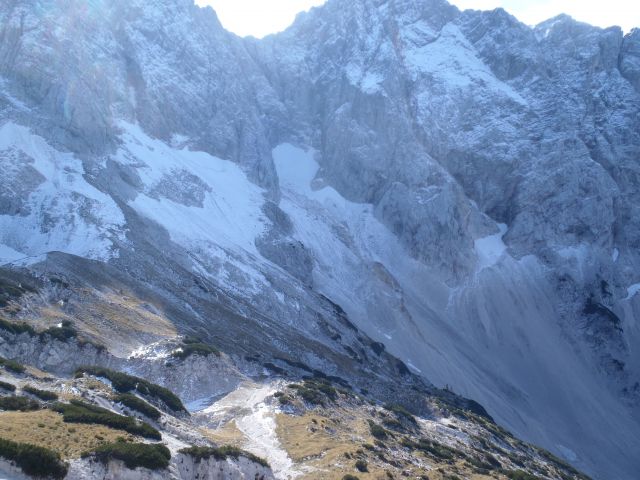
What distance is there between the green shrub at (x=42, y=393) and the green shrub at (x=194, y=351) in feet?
78.2

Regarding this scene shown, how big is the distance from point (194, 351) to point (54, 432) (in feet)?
105

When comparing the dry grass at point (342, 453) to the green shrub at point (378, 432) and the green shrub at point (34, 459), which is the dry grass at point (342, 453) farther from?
the green shrub at point (34, 459)

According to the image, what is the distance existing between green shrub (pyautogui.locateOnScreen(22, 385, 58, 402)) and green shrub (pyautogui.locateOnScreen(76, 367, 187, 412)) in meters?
7.90

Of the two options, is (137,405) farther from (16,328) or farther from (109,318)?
(109,318)

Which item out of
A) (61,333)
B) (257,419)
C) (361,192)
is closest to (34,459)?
(257,419)

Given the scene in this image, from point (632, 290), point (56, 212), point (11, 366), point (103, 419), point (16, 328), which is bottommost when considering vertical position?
point (16, 328)

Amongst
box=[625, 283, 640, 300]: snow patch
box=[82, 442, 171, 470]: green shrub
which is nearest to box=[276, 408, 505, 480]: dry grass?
box=[82, 442, 171, 470]: green shrub

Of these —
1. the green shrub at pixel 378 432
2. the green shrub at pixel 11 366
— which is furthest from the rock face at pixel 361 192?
the green shrub at pixel 11 366

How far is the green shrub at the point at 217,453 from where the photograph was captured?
3138 cm

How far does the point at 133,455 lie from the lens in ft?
88.2

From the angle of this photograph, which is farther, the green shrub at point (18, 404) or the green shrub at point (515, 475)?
the green shrub at point (515, 475)

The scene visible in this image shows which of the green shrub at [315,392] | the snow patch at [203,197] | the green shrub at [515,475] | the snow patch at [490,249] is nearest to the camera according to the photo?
the green shrub at [515,475]

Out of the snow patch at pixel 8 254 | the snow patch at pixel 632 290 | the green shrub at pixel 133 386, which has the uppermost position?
the snow patch at pixel 632 290

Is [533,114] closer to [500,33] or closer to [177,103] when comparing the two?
[500,33]
